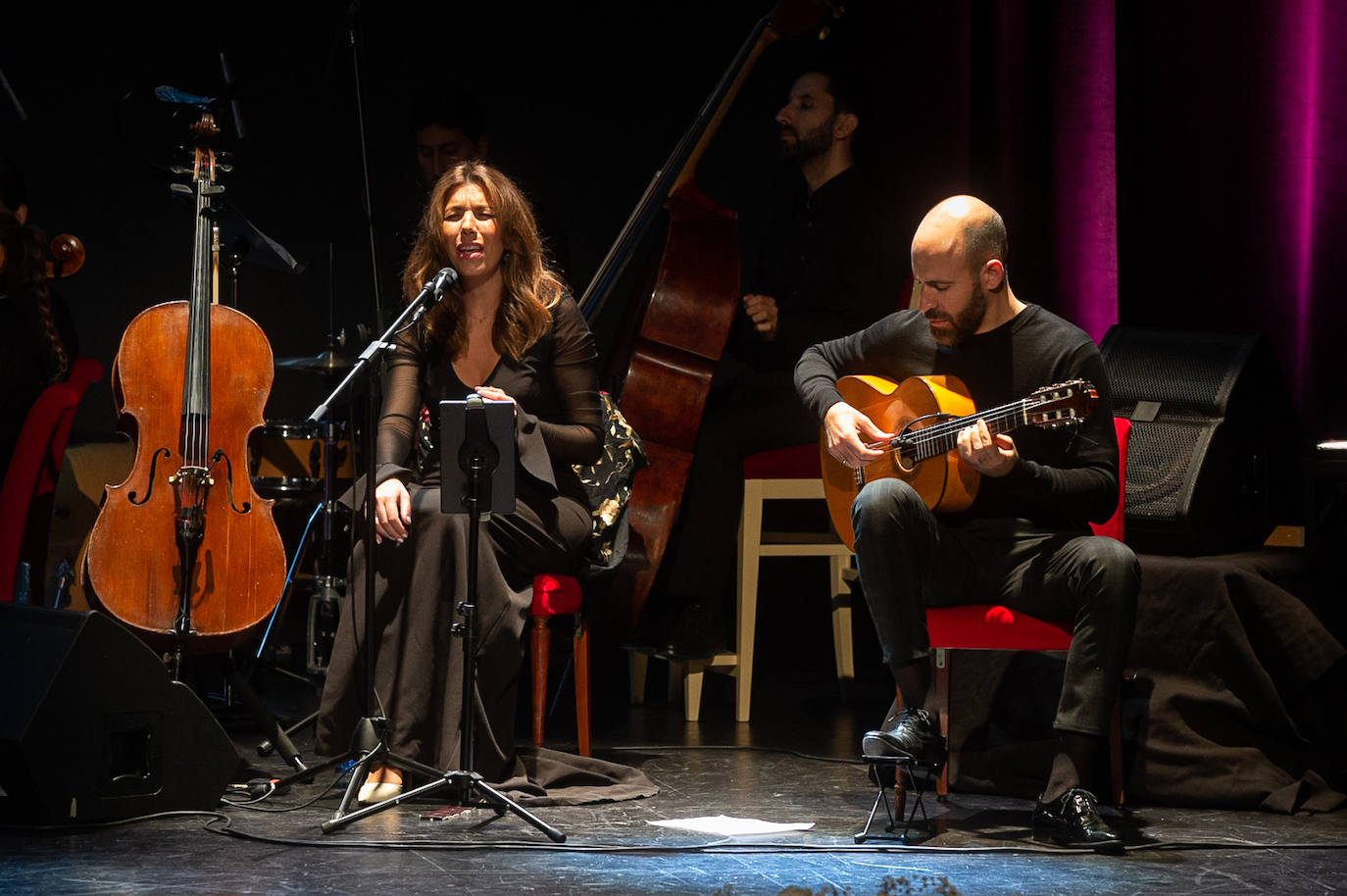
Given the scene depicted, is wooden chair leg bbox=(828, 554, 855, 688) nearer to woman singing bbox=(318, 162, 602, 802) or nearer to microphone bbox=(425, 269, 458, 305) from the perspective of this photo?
woman singing bbox=(318, 162, 602, 802)

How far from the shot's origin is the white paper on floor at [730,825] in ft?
9.55

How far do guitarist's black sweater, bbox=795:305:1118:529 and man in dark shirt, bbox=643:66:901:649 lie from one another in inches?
37.0

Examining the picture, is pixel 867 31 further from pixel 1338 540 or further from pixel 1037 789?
pixel 1037 789

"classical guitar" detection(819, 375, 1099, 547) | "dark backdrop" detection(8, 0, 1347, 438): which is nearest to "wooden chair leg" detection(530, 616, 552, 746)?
"classical guitar" detection(819, 375, 1099, 547)

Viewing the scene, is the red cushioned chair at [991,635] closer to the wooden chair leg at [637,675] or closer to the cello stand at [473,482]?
the cello stand at [473,482]

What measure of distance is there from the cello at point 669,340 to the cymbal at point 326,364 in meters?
0.64

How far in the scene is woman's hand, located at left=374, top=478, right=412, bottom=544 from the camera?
3.16m

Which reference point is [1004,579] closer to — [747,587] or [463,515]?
[463,515]

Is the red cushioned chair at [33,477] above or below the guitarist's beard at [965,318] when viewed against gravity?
below

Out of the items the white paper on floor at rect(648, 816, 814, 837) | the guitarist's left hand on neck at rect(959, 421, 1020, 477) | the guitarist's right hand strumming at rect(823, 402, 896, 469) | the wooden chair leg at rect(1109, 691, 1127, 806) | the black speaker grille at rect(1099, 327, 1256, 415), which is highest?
the black speaker grille at rect(1099, 327, 1256, 415)

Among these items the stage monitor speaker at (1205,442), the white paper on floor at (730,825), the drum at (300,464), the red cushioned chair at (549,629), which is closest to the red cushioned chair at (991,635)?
the stage monitor speaker at (1205,442)

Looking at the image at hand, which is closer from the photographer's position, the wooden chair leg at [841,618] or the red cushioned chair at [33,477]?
the red cushioned chair at [33,477]

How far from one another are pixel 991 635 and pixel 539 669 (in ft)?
3.32

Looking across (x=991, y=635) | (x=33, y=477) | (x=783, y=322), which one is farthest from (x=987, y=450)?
(x=33, y=477)
